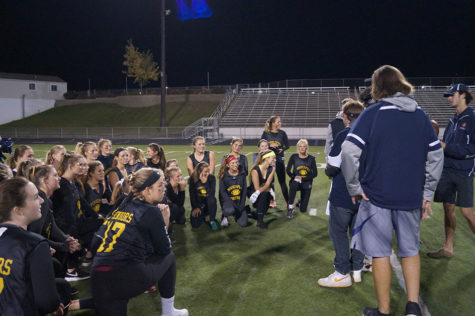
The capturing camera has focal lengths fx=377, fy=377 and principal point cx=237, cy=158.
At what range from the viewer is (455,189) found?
485 cm

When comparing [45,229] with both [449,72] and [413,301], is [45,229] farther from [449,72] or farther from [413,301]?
[449,72]

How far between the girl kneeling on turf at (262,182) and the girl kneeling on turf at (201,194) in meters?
0.72

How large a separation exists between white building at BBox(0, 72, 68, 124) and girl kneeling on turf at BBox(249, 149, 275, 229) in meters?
53.7

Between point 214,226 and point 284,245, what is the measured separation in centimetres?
138

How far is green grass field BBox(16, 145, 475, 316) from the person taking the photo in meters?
3.68

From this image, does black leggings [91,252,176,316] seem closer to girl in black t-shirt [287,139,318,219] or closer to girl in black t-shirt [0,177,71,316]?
girl in black t-shirt [0,177,71,316]

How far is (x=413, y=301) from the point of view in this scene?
3.11 m

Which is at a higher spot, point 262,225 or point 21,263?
point 21,263

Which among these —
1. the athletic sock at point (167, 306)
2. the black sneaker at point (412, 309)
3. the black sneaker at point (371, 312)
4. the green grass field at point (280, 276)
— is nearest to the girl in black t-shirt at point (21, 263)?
the athletic sock at point (167, 306)

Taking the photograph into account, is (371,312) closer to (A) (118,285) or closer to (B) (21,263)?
(A) (118,285)

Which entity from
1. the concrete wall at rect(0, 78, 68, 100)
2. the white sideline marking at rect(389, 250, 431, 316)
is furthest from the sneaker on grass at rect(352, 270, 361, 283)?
the concrete wall at rect(0, 78, 68, 100)

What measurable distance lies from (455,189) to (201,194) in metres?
3.97

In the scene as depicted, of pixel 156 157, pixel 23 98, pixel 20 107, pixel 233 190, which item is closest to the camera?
pixel 233 190

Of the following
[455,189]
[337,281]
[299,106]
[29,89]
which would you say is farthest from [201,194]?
[29,89]
